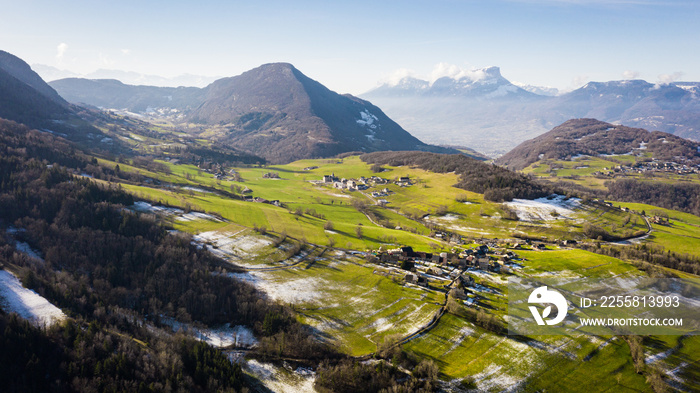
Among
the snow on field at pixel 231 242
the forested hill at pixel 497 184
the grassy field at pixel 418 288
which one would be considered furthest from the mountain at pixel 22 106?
the forested hill at pixel 497 184

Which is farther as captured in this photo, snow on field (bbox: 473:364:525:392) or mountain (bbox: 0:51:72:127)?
mountain (bbox: 0:51:72:127)

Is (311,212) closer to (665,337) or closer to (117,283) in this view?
(117,283)

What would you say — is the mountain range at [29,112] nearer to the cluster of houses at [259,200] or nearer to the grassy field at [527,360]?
the cluster of houses at [259,200]

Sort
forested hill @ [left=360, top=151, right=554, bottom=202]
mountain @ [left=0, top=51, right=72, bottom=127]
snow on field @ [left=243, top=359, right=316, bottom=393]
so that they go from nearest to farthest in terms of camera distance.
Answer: snow on field @ [left=243, top=359, right=316, bottom=393] → forested hill @ [left=360, top=151, right=554, bottom=202] → mountain @ [left=0, top=51, right=72, bottom=127]

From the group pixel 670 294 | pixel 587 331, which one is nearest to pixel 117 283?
pixel 587 331

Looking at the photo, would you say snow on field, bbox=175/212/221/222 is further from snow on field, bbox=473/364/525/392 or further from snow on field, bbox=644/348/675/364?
snow on field, bbox=644/348/675/364

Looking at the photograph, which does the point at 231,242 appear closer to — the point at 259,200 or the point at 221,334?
the point at 221,334

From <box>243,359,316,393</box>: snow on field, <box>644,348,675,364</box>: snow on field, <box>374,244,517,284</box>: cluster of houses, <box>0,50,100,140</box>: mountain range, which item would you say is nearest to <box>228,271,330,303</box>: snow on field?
<box>243,359,316,393</box>: snow on field
